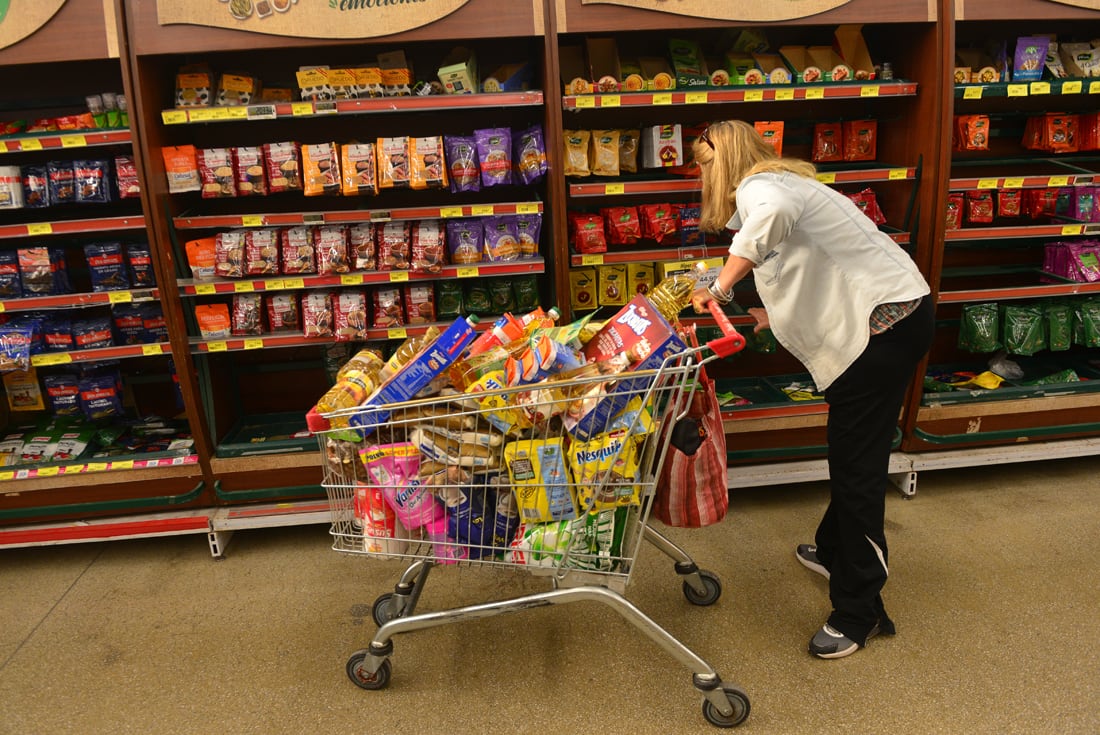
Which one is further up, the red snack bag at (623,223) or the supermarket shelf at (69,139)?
the supermarket shelf at (69,139)

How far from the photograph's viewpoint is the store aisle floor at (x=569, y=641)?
89.8 inches

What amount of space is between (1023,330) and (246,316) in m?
3.47

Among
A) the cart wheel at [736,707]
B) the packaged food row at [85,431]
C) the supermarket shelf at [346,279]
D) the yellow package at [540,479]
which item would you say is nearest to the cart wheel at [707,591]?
the cart wheel at [736,707]

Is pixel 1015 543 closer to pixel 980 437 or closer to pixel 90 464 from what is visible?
pixel 980 437

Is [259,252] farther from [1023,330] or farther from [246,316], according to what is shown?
[1023,330]

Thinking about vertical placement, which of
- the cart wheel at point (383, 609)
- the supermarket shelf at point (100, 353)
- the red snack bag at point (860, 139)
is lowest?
the cart wheel at point (383, 609)

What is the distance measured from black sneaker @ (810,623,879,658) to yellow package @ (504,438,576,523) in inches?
40.5

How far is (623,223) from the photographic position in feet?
11.2

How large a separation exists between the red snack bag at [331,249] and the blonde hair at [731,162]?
153 centimetres

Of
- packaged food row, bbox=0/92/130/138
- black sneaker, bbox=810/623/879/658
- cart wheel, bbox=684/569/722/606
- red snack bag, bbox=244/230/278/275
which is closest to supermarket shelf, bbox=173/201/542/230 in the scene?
red snack bag, bbox=244/230/278/275

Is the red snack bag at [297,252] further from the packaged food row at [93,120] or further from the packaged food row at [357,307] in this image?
the packaged food row at [93,120]

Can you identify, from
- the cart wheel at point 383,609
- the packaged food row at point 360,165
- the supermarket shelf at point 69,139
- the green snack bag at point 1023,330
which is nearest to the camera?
the cart wheel at point 383,609

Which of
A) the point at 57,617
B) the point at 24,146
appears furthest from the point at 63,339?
the point at 57,617

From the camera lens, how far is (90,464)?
322cm
